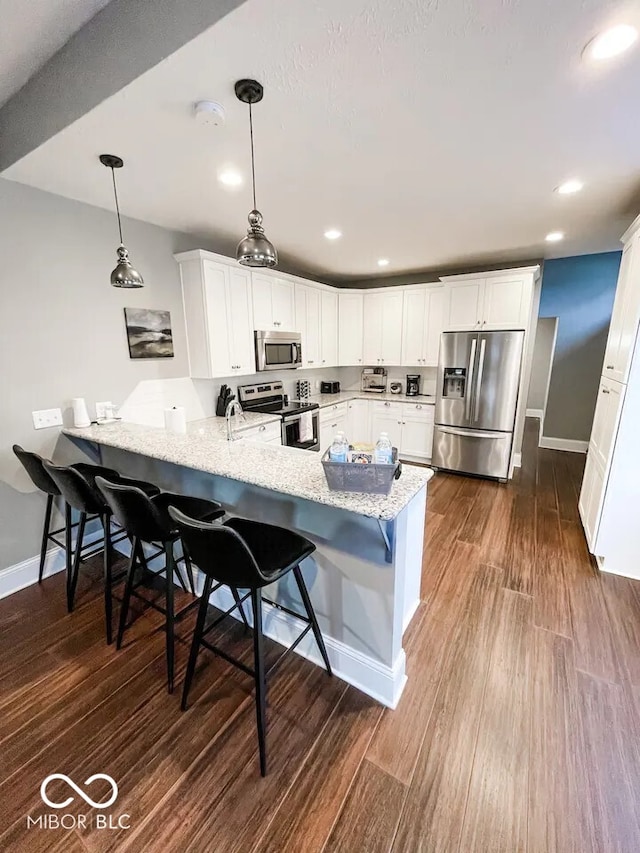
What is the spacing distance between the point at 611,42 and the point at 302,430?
335 centimetres

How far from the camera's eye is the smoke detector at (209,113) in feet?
4.65

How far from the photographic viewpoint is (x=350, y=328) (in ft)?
17.0

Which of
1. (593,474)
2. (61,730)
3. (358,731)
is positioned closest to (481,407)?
(593,474)

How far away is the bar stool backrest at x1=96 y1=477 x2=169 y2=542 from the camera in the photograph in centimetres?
151

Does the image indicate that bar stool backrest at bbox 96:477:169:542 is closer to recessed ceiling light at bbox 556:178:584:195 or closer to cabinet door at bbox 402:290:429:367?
recessed ceiling light at bbox 556:178:584:195

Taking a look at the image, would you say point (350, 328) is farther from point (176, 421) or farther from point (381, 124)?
point (381, 124)

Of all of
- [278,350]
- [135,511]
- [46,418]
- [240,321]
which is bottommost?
[135,511]

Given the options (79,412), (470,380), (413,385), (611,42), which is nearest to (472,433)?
(470,380)

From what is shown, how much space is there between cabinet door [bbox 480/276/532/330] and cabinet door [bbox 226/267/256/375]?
2.76 m

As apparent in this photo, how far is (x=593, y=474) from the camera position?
2883 mm

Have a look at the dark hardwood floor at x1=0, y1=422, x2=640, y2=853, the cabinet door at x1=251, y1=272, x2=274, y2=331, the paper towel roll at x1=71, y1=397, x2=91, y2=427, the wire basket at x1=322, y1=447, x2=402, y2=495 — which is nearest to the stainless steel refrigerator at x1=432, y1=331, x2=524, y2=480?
the dark hardwood floor at x1=0, y1=422, x2=640, y2=853

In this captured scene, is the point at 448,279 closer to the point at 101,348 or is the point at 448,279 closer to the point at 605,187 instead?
the point at 605,187

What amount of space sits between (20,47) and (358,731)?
129 inches

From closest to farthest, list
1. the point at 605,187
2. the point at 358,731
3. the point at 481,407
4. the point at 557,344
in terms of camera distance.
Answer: the point at 358,731 < the point at 605,187 < the point at 481,407 < the point at 557,344
